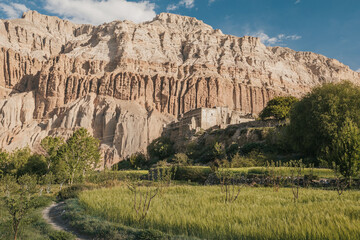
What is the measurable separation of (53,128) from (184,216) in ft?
298

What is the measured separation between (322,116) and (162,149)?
3510 centimetres

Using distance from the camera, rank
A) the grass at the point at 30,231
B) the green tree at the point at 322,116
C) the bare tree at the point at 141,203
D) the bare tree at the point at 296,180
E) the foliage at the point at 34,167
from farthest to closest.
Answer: the foliage at the point at 34,167
the green tree at the point at 322,116
the bare tree at the point at 296,180
the bare tree at the point at 141,203
the grass at the point at 30,231

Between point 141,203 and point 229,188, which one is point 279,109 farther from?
point 141,203

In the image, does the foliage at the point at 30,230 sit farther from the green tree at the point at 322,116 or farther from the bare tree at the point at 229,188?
the green tree at the point at 322,116

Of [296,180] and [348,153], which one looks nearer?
[348,153]

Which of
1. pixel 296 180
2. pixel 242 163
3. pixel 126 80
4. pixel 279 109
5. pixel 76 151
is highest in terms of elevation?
pixel 126 80

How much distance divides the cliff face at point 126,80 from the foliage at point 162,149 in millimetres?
23994

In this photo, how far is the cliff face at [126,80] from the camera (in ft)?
289

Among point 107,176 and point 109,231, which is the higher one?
point 109,231

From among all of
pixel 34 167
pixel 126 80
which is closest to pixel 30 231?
pixel 34 167

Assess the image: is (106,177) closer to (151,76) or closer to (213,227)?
(213,227)

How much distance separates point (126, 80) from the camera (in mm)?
98062

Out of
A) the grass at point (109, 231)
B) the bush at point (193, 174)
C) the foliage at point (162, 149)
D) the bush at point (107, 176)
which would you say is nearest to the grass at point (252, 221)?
the grass at point (109, 231)

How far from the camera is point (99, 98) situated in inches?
3770
